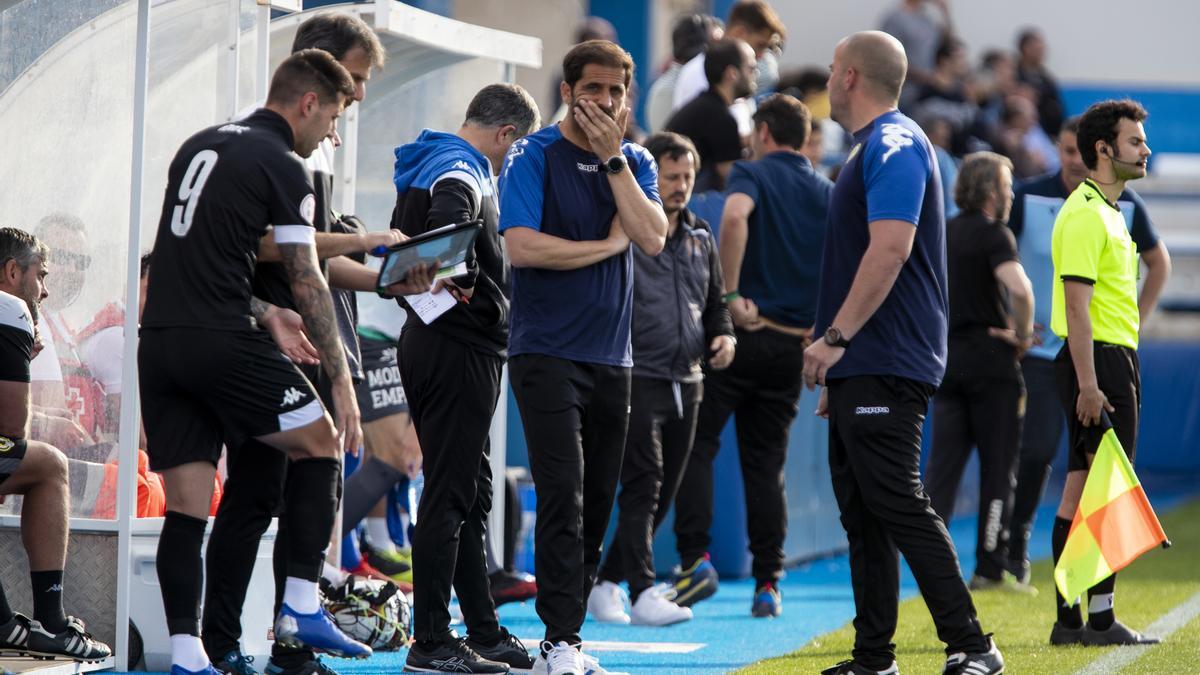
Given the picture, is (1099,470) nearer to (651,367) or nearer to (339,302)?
(651,367)

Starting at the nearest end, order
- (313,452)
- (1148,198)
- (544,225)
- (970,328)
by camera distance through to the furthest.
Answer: (313,452), (544,225), (970,328), (1148,198)

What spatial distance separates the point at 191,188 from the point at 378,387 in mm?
2612

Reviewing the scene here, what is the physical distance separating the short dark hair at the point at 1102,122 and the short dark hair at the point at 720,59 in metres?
2.72

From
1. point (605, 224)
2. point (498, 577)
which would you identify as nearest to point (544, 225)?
point (605, 224)

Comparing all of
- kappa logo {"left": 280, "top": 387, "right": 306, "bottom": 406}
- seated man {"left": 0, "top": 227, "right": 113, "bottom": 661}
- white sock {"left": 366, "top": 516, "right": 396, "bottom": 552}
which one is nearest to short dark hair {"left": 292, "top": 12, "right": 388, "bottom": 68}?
seated man {"left": 0, "top": 227, "right": 113, "bottom": 661}

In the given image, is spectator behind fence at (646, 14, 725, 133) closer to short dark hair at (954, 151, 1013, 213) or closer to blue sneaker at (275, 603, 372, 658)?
short dark hair at (954, 151, 1013, 213)

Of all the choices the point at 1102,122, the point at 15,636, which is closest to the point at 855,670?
the point at 1102,122

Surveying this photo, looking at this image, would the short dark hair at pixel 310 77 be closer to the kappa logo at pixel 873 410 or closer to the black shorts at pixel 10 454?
the black shorts at pixel 10 454

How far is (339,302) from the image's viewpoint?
6.15m

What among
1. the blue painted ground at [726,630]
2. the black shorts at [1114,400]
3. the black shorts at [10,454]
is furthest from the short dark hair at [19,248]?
the black shorts at [1114,400]

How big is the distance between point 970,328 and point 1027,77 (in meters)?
9.77

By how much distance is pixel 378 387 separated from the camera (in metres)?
7.41

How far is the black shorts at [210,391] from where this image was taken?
15.9 ft

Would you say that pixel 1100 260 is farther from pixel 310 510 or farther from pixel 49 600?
pixel 49 600
